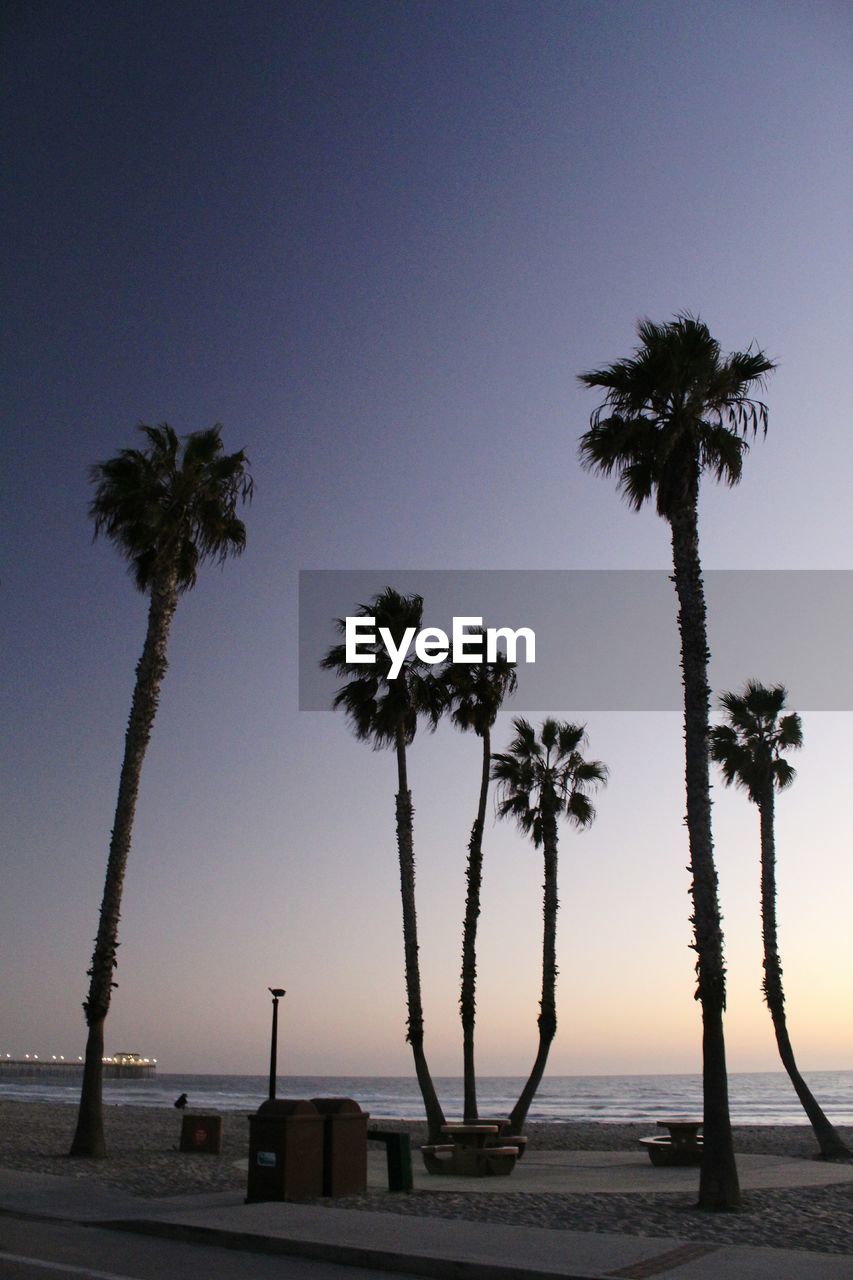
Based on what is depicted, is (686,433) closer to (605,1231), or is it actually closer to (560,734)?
(605,1231)

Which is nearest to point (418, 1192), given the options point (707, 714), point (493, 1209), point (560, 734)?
point (493, 1209)

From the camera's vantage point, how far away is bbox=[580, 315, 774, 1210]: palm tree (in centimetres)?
1559

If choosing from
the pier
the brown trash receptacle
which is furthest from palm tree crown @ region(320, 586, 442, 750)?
the pier

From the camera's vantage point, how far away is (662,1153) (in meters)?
22.7

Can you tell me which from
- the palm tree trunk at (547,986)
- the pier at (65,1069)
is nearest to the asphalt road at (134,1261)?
the palm tree trunk at (547,986)

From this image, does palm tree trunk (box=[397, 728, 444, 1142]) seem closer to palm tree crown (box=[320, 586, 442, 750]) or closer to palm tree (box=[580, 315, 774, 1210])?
palm tree crown (box=[320, 586, 442, 750])

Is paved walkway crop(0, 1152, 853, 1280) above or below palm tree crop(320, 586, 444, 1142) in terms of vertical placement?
below

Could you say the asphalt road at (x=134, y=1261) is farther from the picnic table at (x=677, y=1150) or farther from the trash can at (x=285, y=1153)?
the picnic table at (x=677, y=1150)

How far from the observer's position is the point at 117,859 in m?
22.3

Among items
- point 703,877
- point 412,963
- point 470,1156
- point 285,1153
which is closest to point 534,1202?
point 285,1153

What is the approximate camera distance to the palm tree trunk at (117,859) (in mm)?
21203

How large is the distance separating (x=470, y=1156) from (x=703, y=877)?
335 inches

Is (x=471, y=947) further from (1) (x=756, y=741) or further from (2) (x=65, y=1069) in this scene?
(2) (x=65, y=1069)

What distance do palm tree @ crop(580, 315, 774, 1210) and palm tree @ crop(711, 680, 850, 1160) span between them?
48.4 ft
